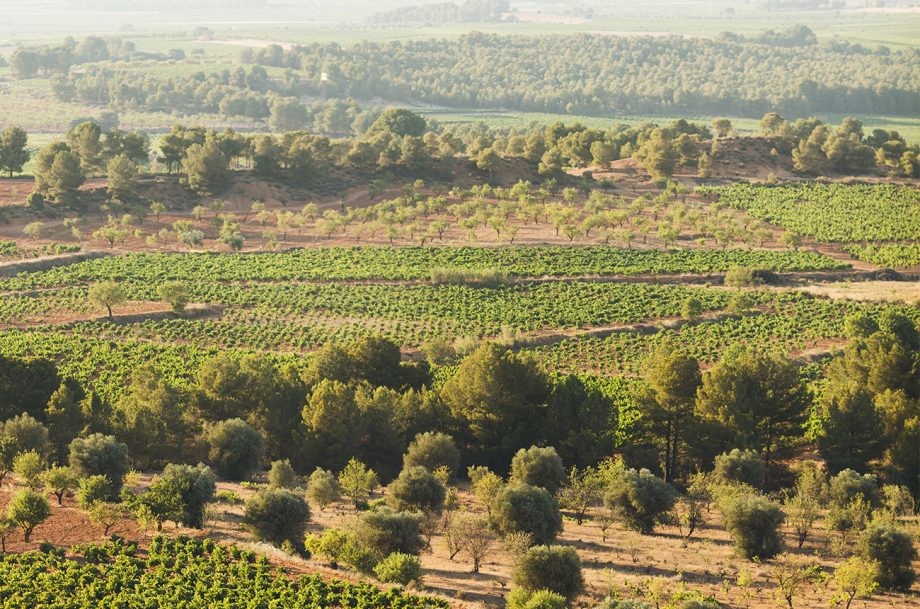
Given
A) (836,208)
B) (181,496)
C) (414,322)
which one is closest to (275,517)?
(181,496)

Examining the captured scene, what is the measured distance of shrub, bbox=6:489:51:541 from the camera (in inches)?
1444

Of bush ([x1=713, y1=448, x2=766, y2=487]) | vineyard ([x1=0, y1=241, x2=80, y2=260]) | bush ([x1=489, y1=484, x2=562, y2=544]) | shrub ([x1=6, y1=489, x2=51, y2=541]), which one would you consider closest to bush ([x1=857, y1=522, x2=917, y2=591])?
bush ([x1=713, y1=448, x2=766, y2=487])

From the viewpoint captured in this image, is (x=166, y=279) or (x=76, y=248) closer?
(x=166, y=279)

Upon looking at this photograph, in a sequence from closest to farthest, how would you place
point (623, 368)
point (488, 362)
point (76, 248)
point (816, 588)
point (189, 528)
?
point (816, 588), point (189, 528), point (488, 362), point (623, 368), point (76, 248)

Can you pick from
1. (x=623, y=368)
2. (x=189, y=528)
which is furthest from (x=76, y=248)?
(x=189, y=528)

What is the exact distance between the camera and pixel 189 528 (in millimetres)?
39281

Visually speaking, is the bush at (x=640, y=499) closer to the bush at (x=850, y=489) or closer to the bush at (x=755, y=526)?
the bush at (x=755, y=526)

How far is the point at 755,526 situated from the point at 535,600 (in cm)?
1085

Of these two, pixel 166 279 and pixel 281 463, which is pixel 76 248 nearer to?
pixel 166 279

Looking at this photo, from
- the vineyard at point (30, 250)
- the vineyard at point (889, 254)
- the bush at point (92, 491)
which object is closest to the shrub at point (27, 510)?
the bush at point (92, 491)

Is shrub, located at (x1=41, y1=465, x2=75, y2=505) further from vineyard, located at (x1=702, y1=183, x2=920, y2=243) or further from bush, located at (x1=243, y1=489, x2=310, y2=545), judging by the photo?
vineyard, located at (x1=702, y1=183, x2=920, y2=243)

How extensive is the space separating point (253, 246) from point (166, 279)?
43.6ft

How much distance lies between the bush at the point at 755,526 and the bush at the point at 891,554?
3235mm

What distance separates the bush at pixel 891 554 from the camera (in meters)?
36.2
